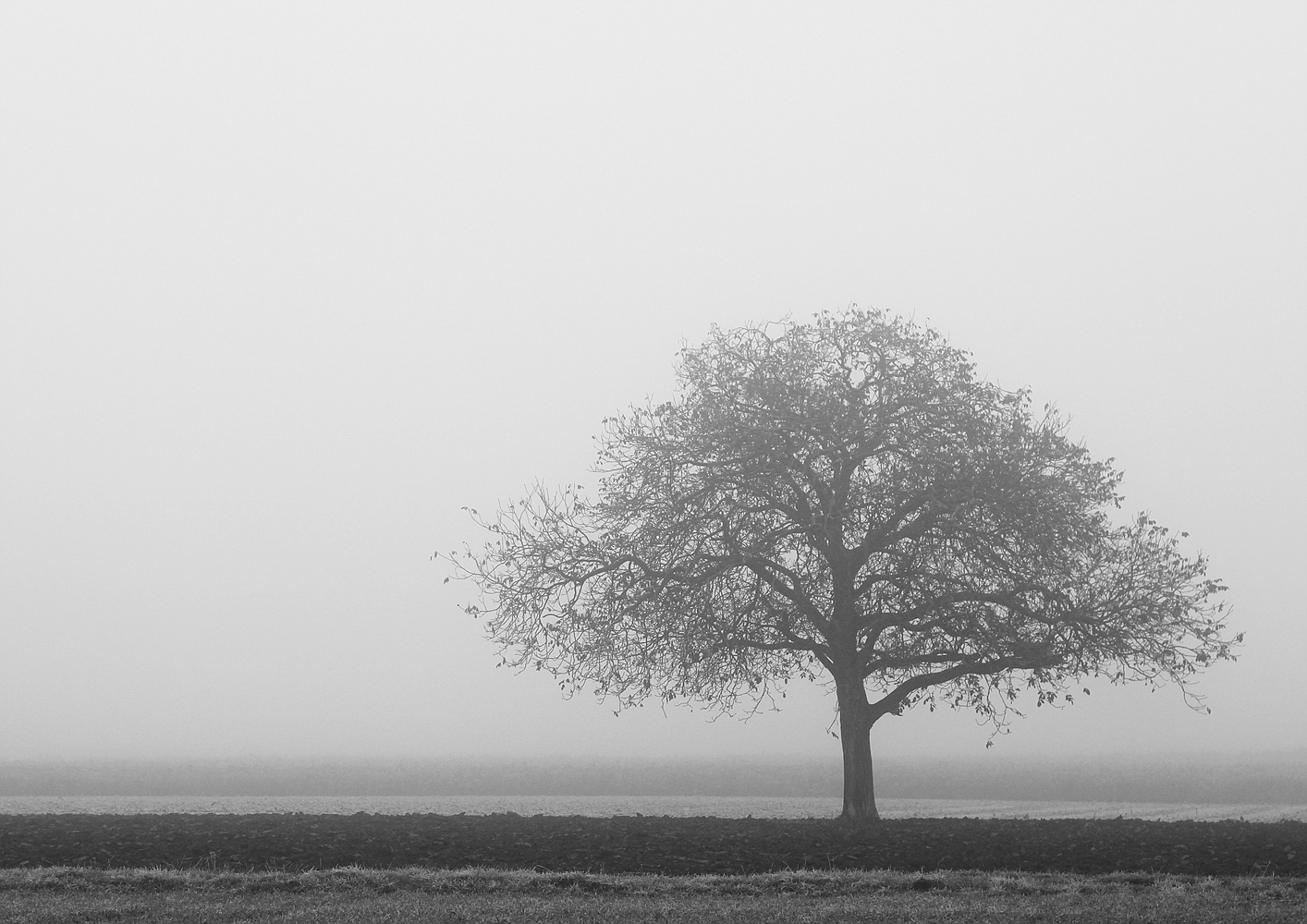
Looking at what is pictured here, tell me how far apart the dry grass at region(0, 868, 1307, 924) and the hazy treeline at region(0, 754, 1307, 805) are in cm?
3592

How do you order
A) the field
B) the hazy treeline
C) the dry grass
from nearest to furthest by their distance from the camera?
the dry grass, the field, the hazy treeline

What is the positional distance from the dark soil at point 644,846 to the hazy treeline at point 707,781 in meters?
30.8

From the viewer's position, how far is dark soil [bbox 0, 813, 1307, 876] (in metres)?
19.0

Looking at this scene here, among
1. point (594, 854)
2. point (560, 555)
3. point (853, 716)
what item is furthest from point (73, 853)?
point (853, 716)

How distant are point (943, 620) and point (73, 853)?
1831 centimetres

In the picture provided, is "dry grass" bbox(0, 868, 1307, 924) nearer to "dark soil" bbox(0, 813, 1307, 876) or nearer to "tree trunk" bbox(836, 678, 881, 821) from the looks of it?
"dark soil" bbox(0, 813, 1307, 876)

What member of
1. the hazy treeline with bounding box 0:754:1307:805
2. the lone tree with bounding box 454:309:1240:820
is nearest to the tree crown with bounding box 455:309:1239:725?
the lone tree with bounding box 454:309:1240:820

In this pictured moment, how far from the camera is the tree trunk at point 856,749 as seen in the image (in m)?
26.9

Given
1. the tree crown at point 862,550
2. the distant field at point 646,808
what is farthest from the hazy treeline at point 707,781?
the tree crown at point 862,550

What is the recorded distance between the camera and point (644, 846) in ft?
66.4

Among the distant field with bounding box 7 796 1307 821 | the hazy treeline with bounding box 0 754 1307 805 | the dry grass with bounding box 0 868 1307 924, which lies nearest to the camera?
the dry grass with bounding box 0 868 1307 924

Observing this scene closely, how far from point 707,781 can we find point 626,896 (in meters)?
45.2

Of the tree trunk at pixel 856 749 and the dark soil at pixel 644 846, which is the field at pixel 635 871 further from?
the tree trunk at pixel 856 749

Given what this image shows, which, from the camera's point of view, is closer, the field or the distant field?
the field
